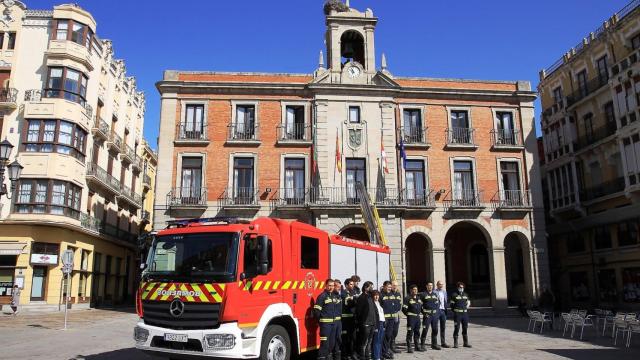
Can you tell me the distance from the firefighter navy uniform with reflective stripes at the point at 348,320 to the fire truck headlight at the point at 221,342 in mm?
3579

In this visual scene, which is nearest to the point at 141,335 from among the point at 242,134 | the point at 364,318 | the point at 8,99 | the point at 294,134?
the point at 364,318

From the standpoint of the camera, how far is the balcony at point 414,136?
28.5m

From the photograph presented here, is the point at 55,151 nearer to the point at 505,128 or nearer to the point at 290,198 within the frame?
the point at 290,198

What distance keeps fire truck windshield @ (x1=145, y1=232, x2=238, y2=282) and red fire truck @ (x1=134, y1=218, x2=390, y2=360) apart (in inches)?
0.7

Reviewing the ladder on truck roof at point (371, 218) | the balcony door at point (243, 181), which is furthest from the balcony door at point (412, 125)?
the balcony door at point (243, 181)

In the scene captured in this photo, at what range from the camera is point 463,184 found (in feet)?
94.6

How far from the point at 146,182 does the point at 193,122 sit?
2113cm

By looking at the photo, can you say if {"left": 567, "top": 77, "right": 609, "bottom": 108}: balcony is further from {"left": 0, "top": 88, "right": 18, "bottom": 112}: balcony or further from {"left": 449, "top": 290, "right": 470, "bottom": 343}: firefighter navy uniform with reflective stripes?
{"left": 0, "top": 88, "right": 18, "bottom": 112}: balcony

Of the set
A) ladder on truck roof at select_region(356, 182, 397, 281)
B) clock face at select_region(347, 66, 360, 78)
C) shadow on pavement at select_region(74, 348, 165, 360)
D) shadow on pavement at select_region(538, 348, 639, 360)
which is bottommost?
shadow on pavement at select_region(538, 348, 639, 360)

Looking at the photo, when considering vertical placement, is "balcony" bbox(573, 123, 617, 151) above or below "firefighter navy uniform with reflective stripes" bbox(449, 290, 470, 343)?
above

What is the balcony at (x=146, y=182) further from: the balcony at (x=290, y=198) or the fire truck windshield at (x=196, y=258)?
the fire truck windshield at (x=196, y=258)

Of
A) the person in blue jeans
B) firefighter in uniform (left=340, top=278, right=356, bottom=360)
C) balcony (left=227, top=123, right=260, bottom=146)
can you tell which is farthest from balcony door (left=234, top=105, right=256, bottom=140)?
the person in blue jeans

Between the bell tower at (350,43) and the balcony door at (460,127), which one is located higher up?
the bell tower at (350,43)

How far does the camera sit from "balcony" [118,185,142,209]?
37.9 metres
